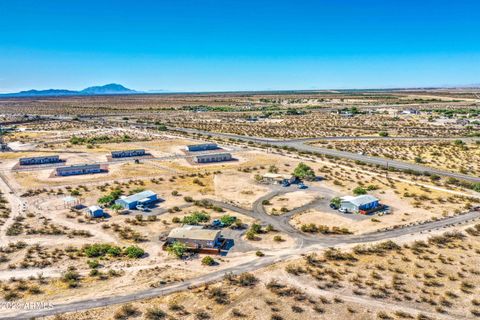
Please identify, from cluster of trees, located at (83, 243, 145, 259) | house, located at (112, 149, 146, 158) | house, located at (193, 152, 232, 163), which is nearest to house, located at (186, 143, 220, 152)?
house, located at (112, 149, 146, 158)

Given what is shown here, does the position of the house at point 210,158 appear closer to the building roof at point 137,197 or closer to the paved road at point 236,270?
the building roof at point 137,197

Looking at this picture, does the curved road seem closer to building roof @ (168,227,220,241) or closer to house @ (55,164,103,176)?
building roof @ (168,227,220,241)

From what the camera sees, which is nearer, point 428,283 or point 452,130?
point 428,283

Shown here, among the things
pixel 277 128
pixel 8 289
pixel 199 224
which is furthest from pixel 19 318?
pixel 277 128

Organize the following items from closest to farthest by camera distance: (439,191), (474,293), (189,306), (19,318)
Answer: (19,318) → (189,306) → (474,293) → (439,191)

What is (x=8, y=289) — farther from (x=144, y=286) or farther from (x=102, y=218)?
(x=102, y=218)

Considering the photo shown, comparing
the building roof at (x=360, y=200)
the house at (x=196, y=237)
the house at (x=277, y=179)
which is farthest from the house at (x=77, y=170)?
the building roof at (x=360, y=200)
